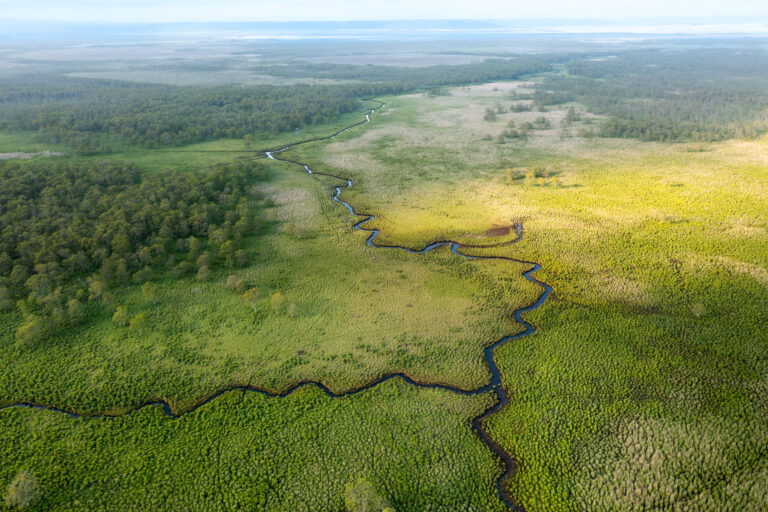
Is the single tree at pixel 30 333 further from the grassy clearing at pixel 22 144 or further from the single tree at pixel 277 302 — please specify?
the grassy clearing at pixel 22 144

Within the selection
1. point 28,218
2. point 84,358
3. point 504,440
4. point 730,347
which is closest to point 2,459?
point 84,358

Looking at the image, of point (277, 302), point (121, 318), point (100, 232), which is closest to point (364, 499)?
point (277, 302)

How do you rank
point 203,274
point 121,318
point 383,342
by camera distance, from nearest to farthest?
point 383,342, point 121,318, point 203,274

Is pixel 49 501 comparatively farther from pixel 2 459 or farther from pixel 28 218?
pixel 28 218

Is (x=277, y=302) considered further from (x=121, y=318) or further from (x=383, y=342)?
(x=121, y=318)

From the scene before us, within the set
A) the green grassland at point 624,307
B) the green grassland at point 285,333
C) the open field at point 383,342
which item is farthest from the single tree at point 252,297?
the green grassland at point 624,307
